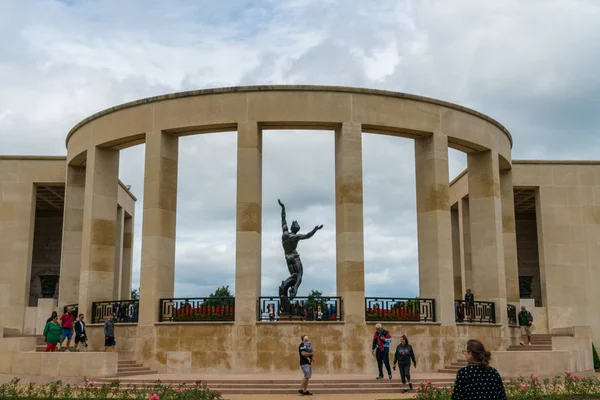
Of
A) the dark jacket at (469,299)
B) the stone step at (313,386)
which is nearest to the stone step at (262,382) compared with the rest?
the stone step at (313,386)

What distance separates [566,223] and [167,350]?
21763 millimetres

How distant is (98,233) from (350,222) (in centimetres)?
1030

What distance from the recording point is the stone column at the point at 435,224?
25.4m

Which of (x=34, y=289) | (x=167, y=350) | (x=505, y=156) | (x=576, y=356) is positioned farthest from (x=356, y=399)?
(x=34, y=289)

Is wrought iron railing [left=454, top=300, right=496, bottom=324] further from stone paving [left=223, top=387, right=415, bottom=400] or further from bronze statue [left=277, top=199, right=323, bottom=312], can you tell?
stone paving [left=223, top=387, right=415, bottom=400]

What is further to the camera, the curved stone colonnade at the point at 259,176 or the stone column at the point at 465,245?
the stone column at the point at 465,245

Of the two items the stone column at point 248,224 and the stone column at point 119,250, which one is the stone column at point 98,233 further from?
the stone column at point 119,250

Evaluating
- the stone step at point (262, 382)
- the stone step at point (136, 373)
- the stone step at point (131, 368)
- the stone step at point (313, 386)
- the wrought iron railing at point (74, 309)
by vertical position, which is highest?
the wrought iron railing at point (74, 309)

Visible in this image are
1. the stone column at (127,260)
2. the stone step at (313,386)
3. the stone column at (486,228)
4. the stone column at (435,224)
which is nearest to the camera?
the stone step at (313,386)

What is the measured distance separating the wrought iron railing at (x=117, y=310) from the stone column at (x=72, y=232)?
4.18m

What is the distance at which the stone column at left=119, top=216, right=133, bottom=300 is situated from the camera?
4188 centimetres

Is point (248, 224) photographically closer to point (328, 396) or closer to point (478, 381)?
point (328, 396)

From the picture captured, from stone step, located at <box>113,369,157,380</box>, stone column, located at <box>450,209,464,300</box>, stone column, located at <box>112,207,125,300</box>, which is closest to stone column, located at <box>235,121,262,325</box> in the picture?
stone step, located at <box>113,369,157,380</box>

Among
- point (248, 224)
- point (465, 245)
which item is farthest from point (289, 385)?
point (465, 245)
